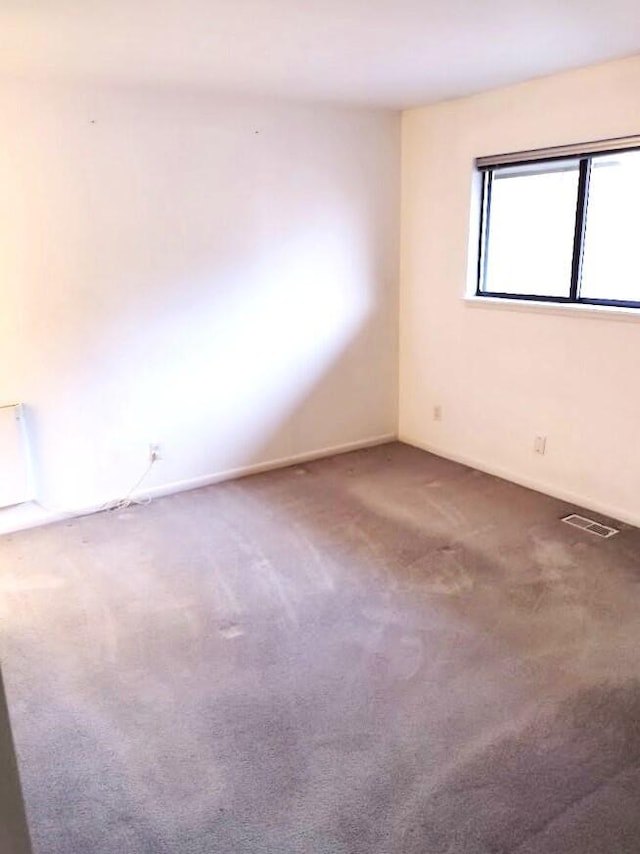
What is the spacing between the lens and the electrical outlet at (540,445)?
3928 mm

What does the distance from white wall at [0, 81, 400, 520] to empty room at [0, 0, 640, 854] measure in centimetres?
2

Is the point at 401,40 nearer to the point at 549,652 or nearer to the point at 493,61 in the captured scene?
the point at 493,61

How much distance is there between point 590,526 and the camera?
11.5 feet

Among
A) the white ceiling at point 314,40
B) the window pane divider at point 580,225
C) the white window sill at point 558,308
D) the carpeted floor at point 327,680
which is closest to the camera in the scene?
the carpeted floor at point 327,680

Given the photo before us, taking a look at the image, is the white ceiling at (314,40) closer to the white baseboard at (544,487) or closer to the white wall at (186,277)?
the white wall at (186,277)

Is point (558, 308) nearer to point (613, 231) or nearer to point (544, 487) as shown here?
point (613, 231)

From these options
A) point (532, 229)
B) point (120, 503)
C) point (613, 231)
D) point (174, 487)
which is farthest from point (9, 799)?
point (532, 229)

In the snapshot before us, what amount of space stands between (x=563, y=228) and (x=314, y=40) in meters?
1.80

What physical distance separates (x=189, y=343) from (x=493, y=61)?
85.4 inches

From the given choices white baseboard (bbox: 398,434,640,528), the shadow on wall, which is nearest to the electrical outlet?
white baseboard (bbox: 398,434,640,528)

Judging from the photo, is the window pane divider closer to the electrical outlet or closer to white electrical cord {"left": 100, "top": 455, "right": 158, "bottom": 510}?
the electrical outlet

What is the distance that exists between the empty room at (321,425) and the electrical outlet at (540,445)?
0.20 feet

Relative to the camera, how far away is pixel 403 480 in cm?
421

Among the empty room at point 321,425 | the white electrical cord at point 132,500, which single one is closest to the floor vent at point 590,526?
the empty room at point 321,425
